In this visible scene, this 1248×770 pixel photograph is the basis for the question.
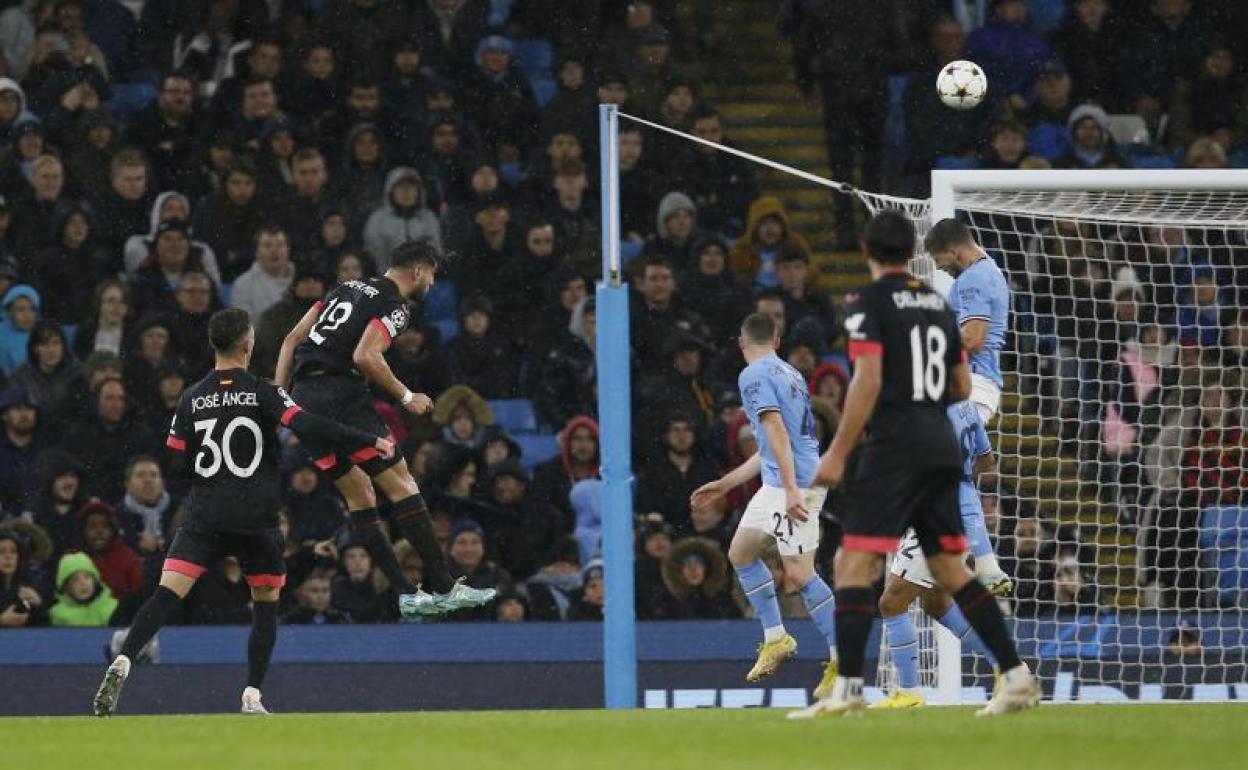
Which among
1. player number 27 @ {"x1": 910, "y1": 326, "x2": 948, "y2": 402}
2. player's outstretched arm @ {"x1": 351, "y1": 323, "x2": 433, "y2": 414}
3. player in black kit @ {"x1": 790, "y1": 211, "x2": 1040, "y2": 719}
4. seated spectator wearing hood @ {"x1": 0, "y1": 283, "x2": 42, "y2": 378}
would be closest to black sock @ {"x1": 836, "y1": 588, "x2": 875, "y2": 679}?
player in black kit @ {"x1": 790, "y1": 211, "x2": 1040, "y2": 719}

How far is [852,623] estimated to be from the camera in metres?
8.77

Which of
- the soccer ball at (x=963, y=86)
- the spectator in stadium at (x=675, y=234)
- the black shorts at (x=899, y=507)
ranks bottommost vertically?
the black shorts at (x=899, y=507)

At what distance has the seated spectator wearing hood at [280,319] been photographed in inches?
637

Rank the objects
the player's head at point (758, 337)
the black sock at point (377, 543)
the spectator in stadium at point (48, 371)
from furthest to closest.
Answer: the spectator in stadium at point (48, 371) < the black sock at point (377, 543) < the player's head at point (758, 337)

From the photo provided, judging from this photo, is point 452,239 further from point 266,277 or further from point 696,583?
point 696,583

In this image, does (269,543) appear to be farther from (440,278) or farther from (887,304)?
(440,278)

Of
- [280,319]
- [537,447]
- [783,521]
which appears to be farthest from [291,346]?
[537,447]

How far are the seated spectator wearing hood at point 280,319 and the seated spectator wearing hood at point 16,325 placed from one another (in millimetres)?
1663

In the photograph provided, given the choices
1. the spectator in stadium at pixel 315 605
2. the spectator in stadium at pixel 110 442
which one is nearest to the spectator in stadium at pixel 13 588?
the spectator in stadium at pixel 110 442

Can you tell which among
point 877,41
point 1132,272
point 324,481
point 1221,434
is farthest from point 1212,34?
point 324,481

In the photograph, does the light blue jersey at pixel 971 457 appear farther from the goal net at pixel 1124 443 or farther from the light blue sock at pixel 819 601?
the goal net at pixel 1124 443

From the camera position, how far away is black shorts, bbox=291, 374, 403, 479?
11656mm

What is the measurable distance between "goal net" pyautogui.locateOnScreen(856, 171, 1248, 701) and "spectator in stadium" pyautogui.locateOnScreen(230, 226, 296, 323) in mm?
5044

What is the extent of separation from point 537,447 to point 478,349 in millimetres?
840
